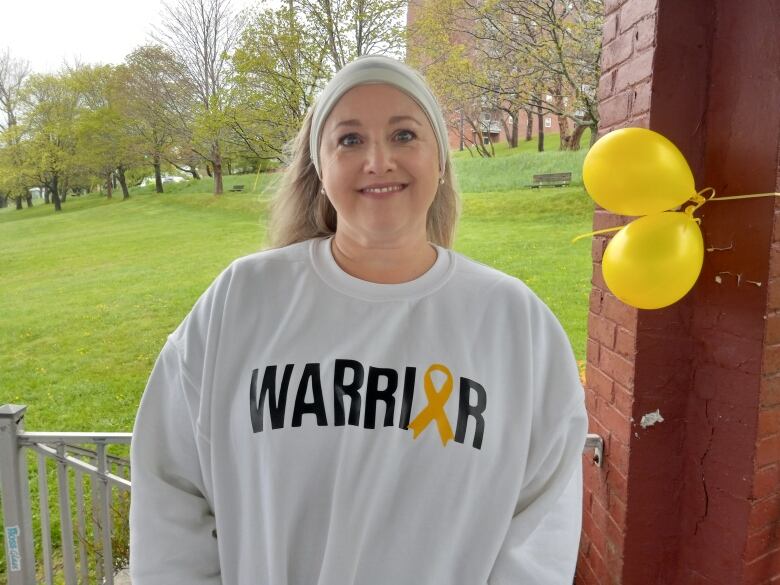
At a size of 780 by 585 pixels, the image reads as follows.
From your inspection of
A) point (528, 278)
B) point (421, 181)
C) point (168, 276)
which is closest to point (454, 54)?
point (528, 278)

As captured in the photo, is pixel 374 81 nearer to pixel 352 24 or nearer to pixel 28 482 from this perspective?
pixel 28 482

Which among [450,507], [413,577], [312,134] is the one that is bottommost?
[413,577]

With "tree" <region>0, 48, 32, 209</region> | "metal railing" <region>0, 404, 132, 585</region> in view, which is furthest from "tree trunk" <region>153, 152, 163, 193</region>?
"metal railing" <region>0, 404, 132, 585</region>

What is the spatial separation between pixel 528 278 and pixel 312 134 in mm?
2290

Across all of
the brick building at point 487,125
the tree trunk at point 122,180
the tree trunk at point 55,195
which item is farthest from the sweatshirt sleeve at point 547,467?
the tree trunk at point 55,195

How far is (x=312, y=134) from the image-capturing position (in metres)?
0.92

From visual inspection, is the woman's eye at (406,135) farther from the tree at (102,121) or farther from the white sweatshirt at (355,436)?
the tree at (102,121)

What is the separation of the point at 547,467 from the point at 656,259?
47cm

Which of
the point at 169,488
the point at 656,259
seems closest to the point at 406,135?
the point at 656,259

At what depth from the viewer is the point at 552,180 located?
3088 millimetres

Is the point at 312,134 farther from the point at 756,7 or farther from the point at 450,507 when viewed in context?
the point at 756,7

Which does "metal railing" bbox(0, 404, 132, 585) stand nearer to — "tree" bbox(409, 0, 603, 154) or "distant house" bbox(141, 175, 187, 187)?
"distant house" bbox(141, 175, 187, 187)

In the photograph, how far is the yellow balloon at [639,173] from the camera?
1034 millimetres

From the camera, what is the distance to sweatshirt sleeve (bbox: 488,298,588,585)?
840mm
